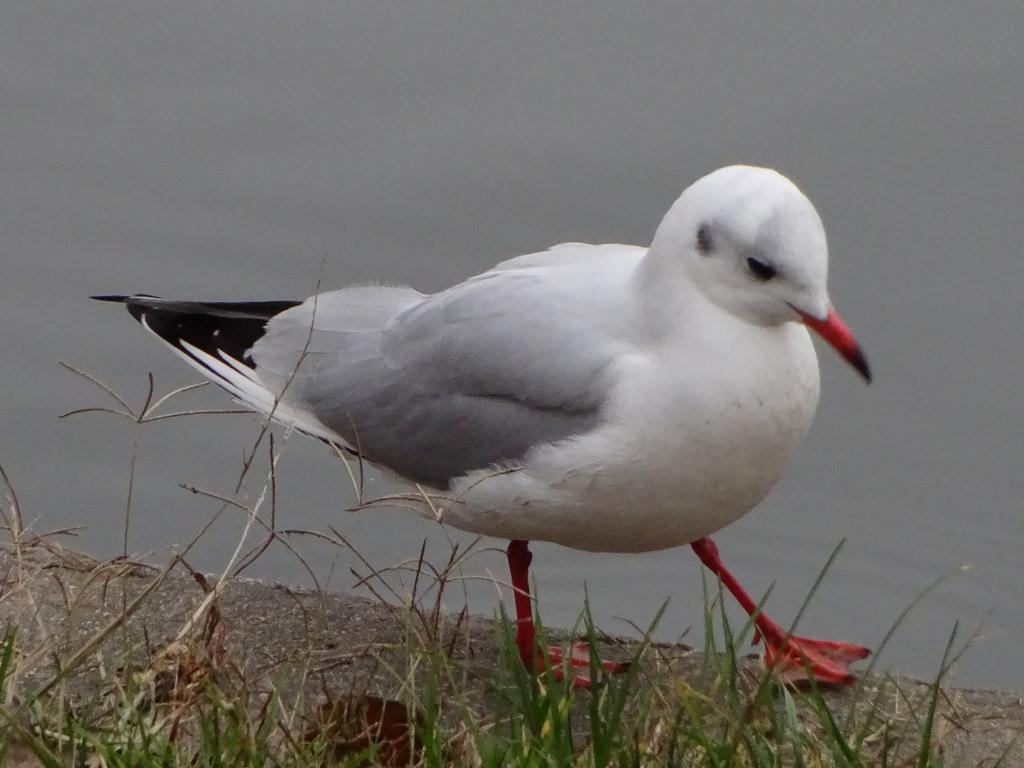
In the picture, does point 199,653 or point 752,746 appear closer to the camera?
point 752,746

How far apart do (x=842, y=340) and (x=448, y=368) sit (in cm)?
119

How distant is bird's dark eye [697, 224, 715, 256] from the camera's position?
13.0 feet

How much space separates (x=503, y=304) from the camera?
4418 mm

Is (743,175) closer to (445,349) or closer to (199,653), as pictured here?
(445,349)

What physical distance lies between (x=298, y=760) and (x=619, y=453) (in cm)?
126

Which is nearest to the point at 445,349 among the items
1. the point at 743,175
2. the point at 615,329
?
the point at 615,329

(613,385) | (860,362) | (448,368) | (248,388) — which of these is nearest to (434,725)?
(613,385)

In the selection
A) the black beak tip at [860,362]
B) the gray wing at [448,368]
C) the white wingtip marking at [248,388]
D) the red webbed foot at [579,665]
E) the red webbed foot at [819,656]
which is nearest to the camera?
the black beak tip at [860,362]

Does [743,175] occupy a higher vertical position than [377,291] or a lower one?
higher

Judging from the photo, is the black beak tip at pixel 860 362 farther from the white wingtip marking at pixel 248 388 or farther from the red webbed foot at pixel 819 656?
the white wingtip marking at pixel 248 388

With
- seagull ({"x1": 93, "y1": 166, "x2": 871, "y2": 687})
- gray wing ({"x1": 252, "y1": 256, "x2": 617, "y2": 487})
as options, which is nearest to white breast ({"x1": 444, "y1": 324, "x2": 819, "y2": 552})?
seagull ({"x1": 93, "y1": 166, "x2": 871, "y2": 687})

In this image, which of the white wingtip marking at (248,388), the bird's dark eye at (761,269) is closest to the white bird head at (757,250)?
the bird's dark eye at (761,269)

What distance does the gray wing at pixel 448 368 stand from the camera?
13.9 ft

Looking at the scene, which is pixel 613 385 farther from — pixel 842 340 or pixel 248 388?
pixel 248 388
